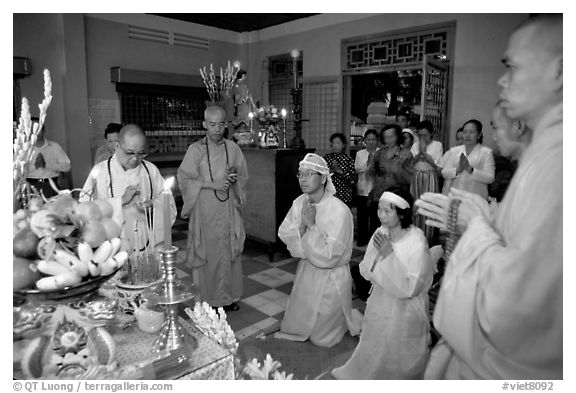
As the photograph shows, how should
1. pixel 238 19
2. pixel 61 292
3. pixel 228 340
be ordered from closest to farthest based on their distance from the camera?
pixel 61 292 < pixel 228 340 < pixel 238 19

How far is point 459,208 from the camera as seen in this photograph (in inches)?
42.8

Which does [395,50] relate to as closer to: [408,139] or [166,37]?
[408,139]

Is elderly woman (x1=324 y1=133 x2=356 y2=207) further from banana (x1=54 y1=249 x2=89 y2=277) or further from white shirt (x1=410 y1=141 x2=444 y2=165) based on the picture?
banana (x1=54 y1=249 x2=89 y2=277)

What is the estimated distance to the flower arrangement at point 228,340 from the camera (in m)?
1.24

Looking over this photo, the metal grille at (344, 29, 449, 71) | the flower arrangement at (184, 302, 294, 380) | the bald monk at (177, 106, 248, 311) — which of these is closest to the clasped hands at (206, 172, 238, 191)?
the bald monk at (177, 106, 248, 311)

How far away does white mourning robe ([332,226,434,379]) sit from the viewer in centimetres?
211

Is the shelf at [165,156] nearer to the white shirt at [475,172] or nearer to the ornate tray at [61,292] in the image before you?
the white shirt at [475,172]

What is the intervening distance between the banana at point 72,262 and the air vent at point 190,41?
6679 mm

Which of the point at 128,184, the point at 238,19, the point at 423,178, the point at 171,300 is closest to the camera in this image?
the point at 171,300

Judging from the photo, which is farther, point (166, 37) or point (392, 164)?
point (166, 37)

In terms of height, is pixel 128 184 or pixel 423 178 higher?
pixel 128 184

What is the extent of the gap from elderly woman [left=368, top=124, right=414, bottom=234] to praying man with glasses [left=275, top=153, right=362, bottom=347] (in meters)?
1.76

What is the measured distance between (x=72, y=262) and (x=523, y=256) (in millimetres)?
1098

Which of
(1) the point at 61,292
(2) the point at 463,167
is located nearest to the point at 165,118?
(2) the point at 463,167
